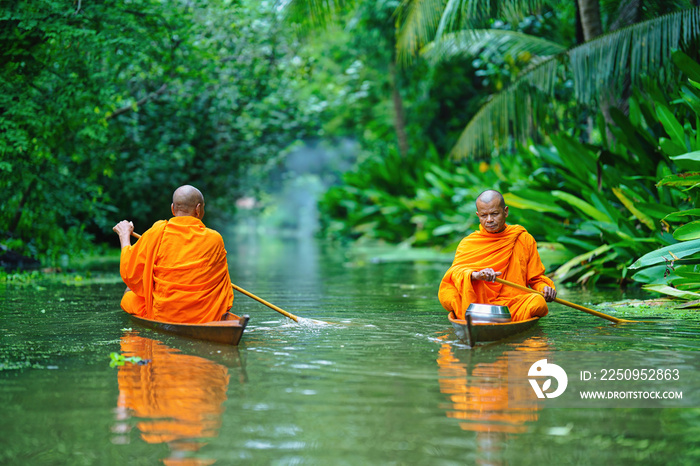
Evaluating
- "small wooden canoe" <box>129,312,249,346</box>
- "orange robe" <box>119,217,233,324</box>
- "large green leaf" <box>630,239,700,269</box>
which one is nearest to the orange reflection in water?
"small wooden canoe" <box>129,312,249,346</box>

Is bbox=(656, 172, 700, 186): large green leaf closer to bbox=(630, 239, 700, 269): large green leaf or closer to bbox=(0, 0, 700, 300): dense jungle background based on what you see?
bbox=(0, 0, 700, 300): dense jungle background

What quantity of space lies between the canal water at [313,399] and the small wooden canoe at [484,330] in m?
0.09

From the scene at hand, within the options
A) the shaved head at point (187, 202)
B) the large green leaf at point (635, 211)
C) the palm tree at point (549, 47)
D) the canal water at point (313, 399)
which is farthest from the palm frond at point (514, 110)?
the shaved head at point (187, 202)

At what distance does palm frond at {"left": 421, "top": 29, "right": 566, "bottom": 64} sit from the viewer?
12.9 meters

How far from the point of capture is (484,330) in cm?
571

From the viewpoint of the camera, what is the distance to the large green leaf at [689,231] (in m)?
7.36

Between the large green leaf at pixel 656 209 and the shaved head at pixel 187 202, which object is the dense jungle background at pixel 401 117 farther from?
the shaved head at pixel 187 202

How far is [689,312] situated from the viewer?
7.37m

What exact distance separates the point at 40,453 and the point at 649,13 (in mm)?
11289

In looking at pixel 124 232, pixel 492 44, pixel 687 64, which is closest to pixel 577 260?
pixel 687 64

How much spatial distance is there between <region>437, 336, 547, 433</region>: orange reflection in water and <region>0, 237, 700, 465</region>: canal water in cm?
1

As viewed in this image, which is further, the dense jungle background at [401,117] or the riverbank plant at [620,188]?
the dense jungle background at [401,117]

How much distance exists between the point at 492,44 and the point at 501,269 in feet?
27.2

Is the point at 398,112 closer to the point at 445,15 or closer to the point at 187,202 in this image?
the point at 445,15
